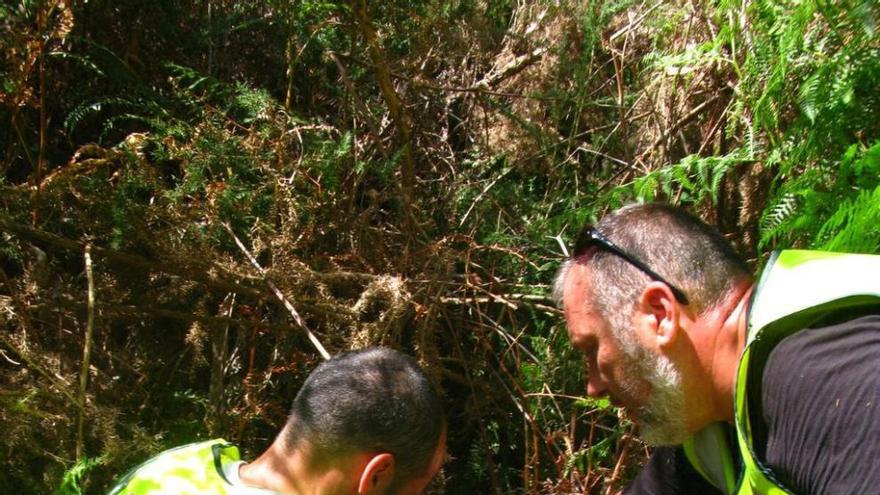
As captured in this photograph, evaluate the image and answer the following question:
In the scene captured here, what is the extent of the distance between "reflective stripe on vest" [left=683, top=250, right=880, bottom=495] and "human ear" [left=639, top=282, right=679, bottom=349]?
0.22 m

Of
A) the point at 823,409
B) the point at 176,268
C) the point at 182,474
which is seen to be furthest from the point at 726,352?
the point at 176,268

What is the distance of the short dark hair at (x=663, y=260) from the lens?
183cm

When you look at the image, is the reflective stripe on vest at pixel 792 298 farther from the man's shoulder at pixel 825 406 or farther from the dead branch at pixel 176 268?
the dead branch at pixel 176 268

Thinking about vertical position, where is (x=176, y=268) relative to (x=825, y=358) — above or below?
below

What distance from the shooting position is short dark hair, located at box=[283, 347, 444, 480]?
178 centimetres

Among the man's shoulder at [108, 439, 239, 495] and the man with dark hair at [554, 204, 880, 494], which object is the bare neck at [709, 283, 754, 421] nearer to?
the man with dark hair at [554, 204, 880, 494]

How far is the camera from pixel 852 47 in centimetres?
264

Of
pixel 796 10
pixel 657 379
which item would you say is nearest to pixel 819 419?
pixel 657 379

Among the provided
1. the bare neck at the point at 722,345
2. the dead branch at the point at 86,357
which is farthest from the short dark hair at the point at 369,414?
the dead branch at the point at 86,357

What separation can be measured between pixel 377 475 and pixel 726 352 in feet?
2.69

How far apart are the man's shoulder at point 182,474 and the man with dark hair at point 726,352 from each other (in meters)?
0.91

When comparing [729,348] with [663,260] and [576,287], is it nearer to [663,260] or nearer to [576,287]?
[663,260]

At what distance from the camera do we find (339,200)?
3.58m

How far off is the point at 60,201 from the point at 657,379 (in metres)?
2.42
